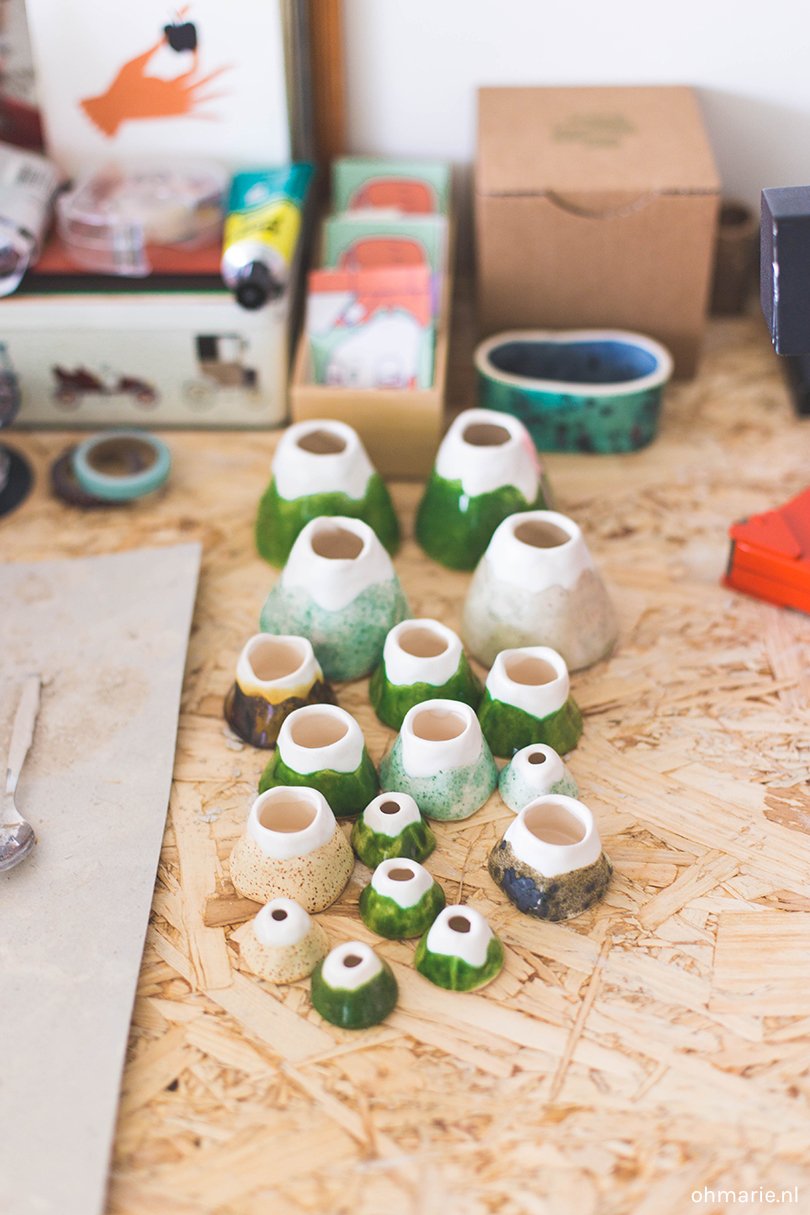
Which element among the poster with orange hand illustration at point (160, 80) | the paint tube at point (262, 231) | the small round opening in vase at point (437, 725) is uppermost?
the poster with orange hand illustration at point (160, 80)

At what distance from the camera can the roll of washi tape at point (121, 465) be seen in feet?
3.35

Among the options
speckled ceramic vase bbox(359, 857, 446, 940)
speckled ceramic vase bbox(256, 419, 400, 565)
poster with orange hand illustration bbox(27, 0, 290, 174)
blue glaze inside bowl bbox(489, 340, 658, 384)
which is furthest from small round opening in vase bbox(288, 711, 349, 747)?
poster with orange hand illustration bbox(27, 0, 290, 174)

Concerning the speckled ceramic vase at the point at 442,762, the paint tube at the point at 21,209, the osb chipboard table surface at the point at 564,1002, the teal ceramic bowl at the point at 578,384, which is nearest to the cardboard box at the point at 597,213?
the teal ceramic bowl at the point at 578,384

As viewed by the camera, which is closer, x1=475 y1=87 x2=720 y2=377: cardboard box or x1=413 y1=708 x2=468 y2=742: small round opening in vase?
x1=413 y1=708 x2=468 y2=742: small round opening in vase

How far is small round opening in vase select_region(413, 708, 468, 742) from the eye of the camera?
0.77 meters

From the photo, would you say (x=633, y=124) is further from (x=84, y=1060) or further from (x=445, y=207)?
(x=84, y=1060)

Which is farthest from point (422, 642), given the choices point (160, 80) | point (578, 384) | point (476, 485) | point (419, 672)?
point (160, 80)

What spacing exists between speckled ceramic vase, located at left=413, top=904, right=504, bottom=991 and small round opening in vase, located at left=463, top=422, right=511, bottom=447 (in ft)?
1.34

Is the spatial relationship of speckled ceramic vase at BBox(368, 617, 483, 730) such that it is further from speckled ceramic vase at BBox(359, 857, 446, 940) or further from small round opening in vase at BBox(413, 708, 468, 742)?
speckled ceramic vase at BBox(359, 857, 446, 940)

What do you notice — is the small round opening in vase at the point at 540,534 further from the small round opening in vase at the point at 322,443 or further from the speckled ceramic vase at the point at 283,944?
the speckled ceramic vase at the point at 283,944

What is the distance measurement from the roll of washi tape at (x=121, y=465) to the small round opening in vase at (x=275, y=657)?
0.85ft

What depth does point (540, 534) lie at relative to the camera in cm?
89

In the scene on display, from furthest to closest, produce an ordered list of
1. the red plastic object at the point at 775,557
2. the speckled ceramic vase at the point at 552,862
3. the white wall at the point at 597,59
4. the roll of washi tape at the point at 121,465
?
the white wall at the point at 597,59, the roll of washi tape at the point at 121,465, the red plastic object at the point at 775,557, the speckled ceramic vase at the point at 552,862

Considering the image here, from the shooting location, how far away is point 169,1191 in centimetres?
58
